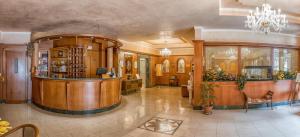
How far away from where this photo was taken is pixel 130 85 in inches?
336

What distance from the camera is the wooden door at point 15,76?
6406mm

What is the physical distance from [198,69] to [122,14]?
286 centimetres

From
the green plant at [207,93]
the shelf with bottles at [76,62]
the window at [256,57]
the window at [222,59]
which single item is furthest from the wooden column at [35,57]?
the window at [256,57]

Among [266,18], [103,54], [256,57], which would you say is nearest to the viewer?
[266,18]

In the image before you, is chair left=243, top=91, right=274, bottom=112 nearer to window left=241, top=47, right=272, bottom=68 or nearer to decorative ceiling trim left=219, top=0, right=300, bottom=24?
window left=241, top=47, right=272, bottom=68

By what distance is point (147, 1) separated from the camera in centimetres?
359

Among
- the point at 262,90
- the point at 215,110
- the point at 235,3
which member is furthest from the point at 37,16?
the point at 262,90

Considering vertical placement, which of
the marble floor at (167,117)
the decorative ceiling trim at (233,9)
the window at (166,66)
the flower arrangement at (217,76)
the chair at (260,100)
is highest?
the decorative ceiling trim at (233,9)

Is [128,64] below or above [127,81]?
above

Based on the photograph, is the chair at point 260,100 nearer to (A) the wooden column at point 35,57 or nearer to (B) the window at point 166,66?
(B) the window at point 166,66

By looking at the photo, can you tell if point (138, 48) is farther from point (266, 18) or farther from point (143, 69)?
point (266, 18)

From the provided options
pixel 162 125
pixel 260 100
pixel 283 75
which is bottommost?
pixel 162 125

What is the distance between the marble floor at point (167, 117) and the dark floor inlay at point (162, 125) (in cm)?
12

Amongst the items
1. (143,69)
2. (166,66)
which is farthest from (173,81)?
(143,69)
